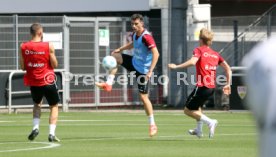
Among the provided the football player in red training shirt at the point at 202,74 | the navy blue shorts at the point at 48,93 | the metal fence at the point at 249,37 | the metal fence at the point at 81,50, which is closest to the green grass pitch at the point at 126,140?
the football player in red training shirt at the point at 202,74

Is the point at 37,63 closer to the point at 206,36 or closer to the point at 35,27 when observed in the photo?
the point at 35,27

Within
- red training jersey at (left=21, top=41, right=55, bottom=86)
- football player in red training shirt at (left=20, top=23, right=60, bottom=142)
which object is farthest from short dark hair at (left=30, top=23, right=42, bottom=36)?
red training jersey at (left=21, top=41, right=55, bottom=86)

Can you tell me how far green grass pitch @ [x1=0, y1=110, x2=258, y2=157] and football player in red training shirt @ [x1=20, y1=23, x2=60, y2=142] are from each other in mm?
349

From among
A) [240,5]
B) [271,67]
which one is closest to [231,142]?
[271,67]

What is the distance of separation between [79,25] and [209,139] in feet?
46.3

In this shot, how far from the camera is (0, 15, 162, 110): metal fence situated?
26703mm

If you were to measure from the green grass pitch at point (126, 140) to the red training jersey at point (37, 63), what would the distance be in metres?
0.95

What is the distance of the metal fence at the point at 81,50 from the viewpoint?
87.6 ft

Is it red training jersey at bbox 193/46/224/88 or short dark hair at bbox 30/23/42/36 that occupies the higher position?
short dark hair at bbox 30/23/42/36

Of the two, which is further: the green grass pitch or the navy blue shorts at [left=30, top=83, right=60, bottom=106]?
the navy blue shorts at [left=30, top=83, right=60, bottom=106]

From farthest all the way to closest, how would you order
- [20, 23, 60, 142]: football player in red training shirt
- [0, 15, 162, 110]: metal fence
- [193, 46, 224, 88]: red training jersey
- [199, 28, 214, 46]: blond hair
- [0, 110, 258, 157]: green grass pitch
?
1. [0, 15, 162, 110]: metal fence
2. [193, 46, 224, 88]: red training jersey
3. [199, 28, 214, 46]: blond hair
4. [20, 23, 60, 142]: football player in red training shirt
5. [0, 110, 258, 157]: green grass pitch

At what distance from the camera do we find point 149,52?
1419 centimetres

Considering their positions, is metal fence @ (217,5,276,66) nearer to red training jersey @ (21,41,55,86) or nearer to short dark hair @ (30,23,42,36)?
red training jersey @ (21,41,55,86)

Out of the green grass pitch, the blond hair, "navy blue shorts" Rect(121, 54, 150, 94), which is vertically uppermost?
the blond hair
